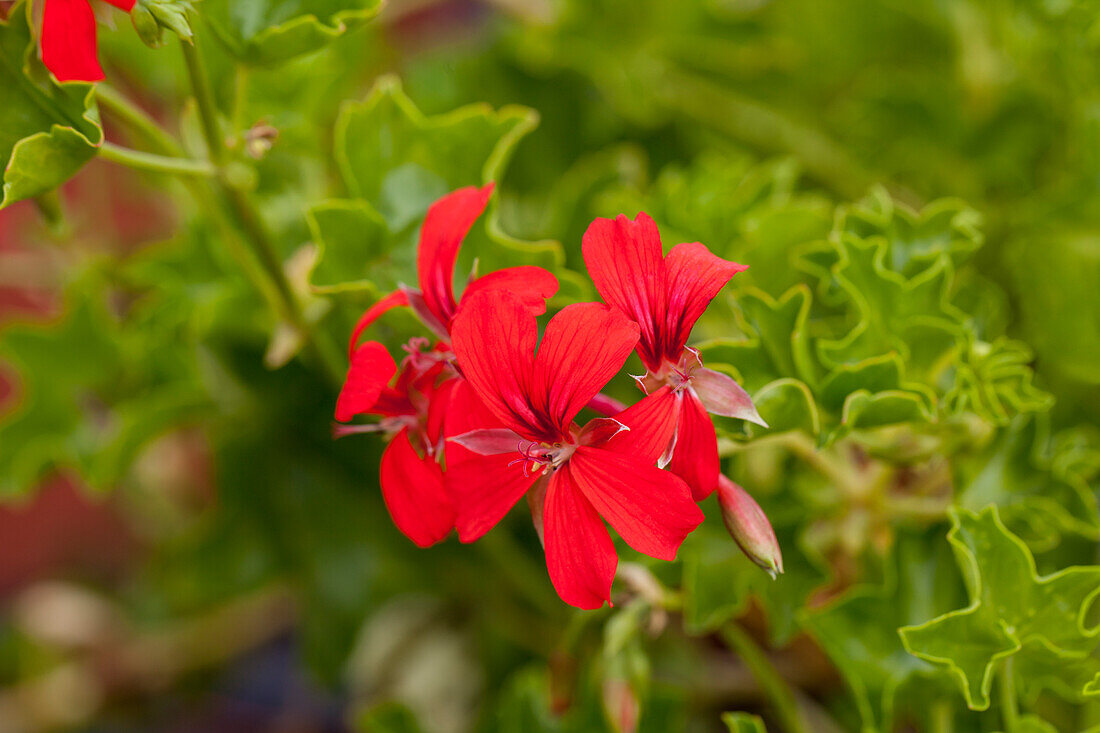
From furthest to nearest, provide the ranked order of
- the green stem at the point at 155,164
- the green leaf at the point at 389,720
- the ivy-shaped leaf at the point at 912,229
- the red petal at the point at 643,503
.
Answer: the green leaf at the point at 389,720, the ivy-shaped leaf at the point at 912,229, the green stem at the point at 155,164, the red petal at the point at 643,503

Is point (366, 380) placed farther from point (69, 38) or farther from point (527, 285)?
point (69, 38)

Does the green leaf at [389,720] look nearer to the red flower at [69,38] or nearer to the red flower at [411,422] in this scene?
the red flower at [411,422]

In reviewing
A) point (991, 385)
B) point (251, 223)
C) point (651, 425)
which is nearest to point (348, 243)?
point (251, 223)

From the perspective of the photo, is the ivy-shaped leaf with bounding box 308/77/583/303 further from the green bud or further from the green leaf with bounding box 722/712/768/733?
the green leaf with bounding box 722/712/768/733

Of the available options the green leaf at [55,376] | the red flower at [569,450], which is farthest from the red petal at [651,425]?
the green leaf at [55,376]

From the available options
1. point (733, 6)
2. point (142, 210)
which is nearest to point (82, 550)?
point (142, 210)

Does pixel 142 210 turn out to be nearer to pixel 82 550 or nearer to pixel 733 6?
pixel 82 550

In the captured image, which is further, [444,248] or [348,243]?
[348,243]
